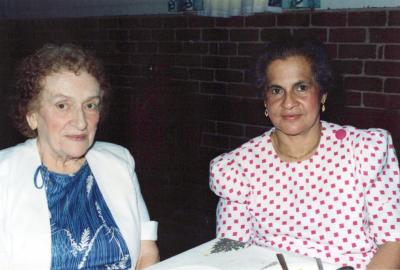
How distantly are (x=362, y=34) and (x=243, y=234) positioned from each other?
4.86 ft

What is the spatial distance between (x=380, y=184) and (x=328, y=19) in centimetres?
138

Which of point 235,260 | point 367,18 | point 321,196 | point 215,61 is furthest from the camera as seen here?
point 215,61

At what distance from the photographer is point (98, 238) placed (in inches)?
68.3

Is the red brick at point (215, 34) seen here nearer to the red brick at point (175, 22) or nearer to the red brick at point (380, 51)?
the red brick at point (175, 22)

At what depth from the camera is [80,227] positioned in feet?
5.63

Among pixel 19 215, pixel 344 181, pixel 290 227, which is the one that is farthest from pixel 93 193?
pixel 344 181

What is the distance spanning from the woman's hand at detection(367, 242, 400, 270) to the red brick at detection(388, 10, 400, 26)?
4.51 feet

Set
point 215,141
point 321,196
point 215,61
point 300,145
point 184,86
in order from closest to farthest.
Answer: point 321,196, point 300,145, point 215,61, point 215,141, point 184,86

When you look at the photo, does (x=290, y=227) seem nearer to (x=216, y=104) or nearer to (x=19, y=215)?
(x=19, y=215)

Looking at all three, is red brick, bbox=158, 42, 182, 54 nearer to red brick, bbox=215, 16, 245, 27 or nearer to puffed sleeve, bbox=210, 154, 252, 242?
red brick, bbox=215, 16, 245, 27

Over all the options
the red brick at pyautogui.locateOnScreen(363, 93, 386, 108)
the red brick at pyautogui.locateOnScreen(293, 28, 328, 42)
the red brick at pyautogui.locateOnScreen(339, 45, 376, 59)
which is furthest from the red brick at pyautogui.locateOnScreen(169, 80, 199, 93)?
the red brick at pyautogui.locateOnScreen(363, 93, 386, 108)

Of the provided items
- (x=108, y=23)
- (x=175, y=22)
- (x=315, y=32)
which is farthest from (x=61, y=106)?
(x=108, y=23)

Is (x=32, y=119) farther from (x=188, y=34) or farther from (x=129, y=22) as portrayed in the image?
(x=129, y=22)

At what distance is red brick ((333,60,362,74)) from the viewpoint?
113 inches
